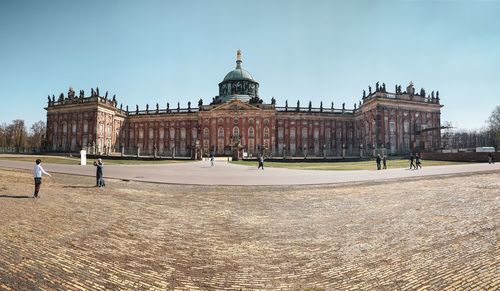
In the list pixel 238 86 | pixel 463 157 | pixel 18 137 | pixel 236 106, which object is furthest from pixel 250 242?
pixel 18 137

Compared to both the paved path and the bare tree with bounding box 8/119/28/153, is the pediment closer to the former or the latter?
the paved path

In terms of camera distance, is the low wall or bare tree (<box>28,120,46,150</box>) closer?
the low wall

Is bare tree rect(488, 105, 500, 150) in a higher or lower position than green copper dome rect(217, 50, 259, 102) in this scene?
lower

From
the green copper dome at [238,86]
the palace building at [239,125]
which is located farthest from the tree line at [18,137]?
the green copper dome at [238,86]

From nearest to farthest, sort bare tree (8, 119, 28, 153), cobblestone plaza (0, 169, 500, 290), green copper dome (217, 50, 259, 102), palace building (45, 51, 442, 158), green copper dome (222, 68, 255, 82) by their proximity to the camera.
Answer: cobblestone plaza (0, 169, 500, 290), palace building (45, 51, 442, 158), green copper dome (217, 50, 259, 102), green copper dome (222, 68, 255, 82), bare tree (8, 119, 28, 153)

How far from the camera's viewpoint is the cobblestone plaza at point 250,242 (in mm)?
4734

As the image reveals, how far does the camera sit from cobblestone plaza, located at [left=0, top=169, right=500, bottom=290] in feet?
15.5

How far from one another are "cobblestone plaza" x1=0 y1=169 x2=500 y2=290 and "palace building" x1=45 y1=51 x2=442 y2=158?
169ft

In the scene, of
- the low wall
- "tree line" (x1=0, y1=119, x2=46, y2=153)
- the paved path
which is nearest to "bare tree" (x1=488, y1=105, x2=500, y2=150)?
the low wall

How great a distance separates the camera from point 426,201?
35.8ft

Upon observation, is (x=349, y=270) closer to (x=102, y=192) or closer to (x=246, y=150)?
(x=102, y=192)

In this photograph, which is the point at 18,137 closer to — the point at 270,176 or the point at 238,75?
the point at 238,75

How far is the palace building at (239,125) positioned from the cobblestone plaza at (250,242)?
169 ft

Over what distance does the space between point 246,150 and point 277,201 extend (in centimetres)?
5573
